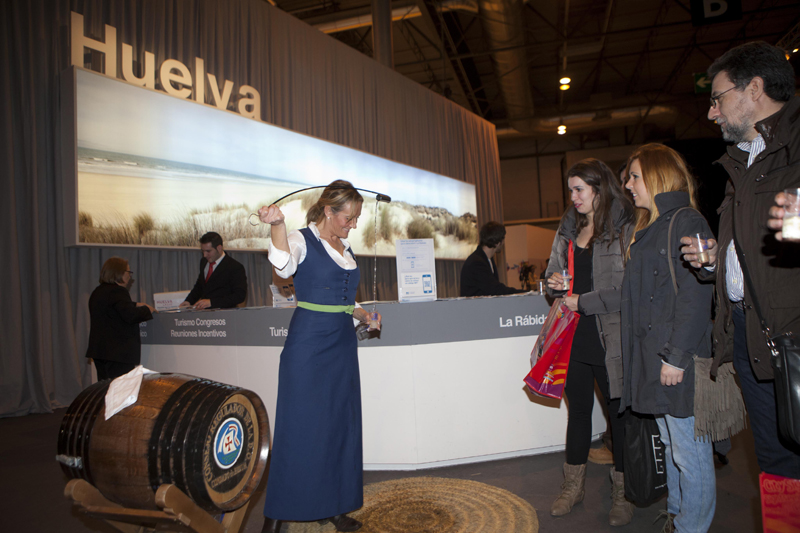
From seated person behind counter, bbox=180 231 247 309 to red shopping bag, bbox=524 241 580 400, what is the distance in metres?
3.02


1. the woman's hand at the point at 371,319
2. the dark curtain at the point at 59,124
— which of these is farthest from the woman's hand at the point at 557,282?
the dark curtain at the point at 59,124

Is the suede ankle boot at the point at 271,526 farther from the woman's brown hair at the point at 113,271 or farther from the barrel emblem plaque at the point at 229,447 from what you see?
the woman's brown hair at the point at 113,271

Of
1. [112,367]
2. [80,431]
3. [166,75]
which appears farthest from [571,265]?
[166,75]

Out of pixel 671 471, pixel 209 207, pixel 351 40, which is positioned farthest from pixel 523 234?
pixel 671 471

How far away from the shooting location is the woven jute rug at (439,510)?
2.13m

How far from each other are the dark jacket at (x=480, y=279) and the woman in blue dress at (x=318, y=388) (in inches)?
81.0

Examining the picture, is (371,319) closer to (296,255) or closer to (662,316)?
(296,255)

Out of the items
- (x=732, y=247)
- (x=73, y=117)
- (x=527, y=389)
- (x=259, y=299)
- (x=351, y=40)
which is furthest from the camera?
(x=351, y=40)

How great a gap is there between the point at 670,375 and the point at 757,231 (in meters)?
0.59

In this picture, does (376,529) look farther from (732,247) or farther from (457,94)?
(457,94)

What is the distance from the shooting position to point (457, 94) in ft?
45.2

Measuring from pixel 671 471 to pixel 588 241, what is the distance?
100 cm

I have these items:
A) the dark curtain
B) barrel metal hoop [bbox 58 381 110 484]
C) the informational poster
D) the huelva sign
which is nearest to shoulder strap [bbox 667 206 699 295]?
the informational poster

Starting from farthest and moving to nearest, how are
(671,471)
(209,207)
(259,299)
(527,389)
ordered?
(259,299) < (209,207) < (527,389) < (671,471)
